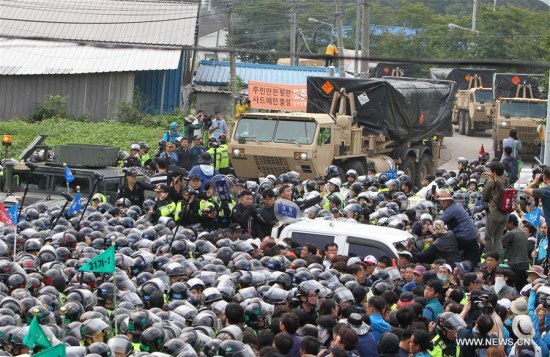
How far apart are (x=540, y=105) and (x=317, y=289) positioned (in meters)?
27.0

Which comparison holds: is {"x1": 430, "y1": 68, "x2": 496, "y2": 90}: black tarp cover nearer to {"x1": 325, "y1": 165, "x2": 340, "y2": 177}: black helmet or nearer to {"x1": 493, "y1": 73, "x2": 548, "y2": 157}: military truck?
{"x1": 493, "y1": 73, "x2": 548, "y2": 157}: military truck

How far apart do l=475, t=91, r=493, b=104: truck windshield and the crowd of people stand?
79.7 feet

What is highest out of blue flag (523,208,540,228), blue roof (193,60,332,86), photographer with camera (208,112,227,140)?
blue roof (193,60,332,86)

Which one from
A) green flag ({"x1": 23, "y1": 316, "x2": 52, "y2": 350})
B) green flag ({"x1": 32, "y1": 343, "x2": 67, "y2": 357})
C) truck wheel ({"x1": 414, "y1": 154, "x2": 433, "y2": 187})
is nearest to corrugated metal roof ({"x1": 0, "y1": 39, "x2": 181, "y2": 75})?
truck wheel ({"x1": 414, "y1": 154, "x2": 433, "y2": 187})

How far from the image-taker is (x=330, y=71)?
35.0 m

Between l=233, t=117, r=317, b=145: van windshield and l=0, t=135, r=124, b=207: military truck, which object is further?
l=233, t=117, r=317, b=145: van windshield

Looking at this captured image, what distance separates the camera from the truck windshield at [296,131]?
2452 centimetres

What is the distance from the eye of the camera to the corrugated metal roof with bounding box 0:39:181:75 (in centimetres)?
3822

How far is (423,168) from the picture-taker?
2889cm

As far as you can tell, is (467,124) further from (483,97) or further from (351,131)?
(351,131)

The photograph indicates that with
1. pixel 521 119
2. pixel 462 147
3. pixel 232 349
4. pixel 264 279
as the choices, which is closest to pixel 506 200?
pixel 264 279

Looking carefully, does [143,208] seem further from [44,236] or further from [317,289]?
[317,289]

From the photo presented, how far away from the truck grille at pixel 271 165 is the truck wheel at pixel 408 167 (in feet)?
13.2

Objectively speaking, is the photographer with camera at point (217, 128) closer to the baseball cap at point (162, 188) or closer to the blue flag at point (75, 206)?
the baseball cap at point (162, 188)
